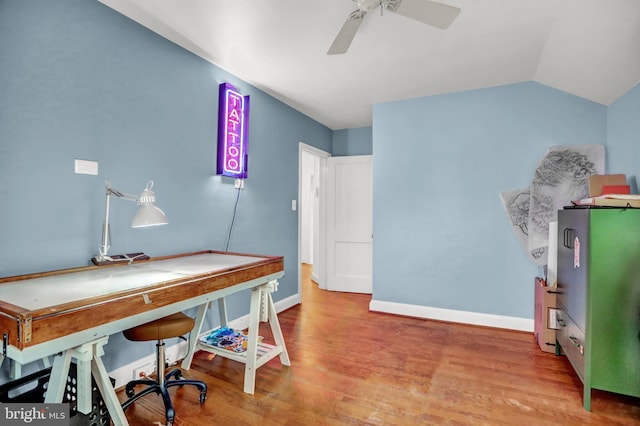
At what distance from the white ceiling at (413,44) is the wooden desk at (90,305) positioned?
Result: 5.43 ft

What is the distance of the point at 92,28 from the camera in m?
1.95

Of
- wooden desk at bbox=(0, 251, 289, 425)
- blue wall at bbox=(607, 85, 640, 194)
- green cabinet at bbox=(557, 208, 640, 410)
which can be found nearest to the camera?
wooden desk at bbox=(0, 251, 289, 425)

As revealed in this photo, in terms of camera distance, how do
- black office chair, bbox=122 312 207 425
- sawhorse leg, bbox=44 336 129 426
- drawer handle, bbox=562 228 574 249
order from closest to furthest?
sawhorse leg, bbox=44 336 129 426 < black office chair, bbox=122 312 207 425 < drawer handle, bbox=562 228 574 249

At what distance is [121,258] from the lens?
1.99m

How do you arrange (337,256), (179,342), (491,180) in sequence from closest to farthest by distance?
(179,342), (491,180), (337,256)

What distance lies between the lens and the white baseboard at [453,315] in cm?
318

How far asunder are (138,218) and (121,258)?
0.45 meters

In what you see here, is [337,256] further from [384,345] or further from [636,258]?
[636,258]

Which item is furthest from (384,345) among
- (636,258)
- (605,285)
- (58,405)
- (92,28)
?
(92,28)

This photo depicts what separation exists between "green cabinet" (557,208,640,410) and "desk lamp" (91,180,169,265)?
2.51 meters

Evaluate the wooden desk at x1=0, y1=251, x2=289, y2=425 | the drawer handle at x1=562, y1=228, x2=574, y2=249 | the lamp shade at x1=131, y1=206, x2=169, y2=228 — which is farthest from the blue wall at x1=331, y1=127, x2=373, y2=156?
the lamp shade at x1=131, y1=206, x2=169, y2=228

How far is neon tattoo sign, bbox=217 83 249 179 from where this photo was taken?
111 inches

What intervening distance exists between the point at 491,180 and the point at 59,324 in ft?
11.6

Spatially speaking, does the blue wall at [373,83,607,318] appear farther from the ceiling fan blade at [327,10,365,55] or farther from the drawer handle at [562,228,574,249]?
the ceiling fan blade at [327,10,365,55]
